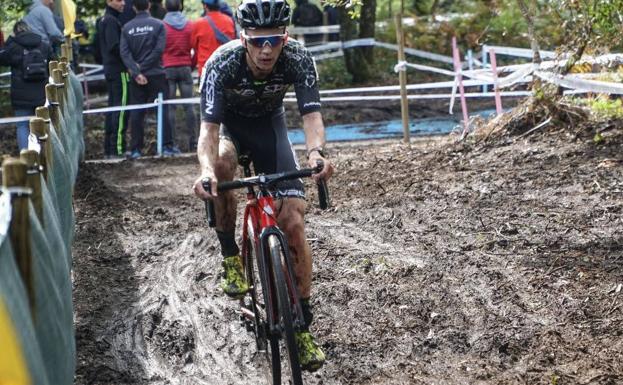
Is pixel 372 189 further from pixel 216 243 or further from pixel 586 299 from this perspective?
pixel 586 299

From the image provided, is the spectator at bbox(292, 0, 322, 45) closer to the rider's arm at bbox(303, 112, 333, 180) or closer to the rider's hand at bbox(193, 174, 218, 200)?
the rider's arm at bbox(303, 112, 333, 180)

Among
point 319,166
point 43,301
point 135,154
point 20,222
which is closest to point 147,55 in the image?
point 135,154

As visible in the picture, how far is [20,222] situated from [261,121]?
279 centimetres

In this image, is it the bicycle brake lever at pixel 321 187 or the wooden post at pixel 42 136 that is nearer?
the bicycle brake lever at pixel 321 187

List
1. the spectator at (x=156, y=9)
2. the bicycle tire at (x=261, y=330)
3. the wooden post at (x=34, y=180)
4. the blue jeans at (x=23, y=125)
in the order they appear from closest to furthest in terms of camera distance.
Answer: the wooden post at (x=34, y=180) < the bicycle tire at (x=261, y=330) < the blue jeans at (x=23, y=125) < the spectator at (x=156, y=9)

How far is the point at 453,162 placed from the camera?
12.6 meters

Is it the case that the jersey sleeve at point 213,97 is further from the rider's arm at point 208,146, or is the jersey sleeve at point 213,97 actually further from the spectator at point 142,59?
the spectator at point 142,59

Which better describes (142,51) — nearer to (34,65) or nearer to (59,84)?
(34,65)

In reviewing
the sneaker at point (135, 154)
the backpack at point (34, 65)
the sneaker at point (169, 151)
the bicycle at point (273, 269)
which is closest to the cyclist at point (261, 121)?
the bicycle at point (273, 269)

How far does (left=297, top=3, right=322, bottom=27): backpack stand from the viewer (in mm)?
24766

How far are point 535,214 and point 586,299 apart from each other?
8.13 feet

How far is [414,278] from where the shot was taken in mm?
8359

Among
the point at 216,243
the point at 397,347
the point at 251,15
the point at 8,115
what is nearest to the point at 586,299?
the point at 397,347

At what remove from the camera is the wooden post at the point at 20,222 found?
14.0 ft
